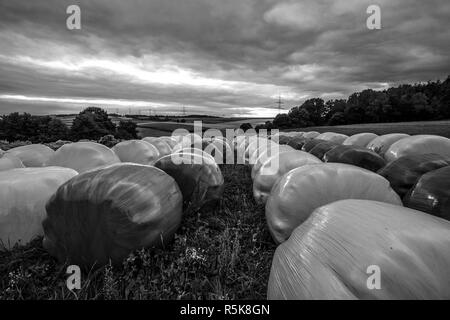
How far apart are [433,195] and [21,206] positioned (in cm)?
525

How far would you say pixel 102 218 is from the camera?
9.14ft

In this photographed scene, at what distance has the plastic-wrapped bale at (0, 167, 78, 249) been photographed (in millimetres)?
3338

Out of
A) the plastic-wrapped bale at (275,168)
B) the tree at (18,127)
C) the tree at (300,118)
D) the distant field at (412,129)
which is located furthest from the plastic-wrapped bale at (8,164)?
the tree at (300,118)

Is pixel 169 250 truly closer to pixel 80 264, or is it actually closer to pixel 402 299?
pixel 80 264

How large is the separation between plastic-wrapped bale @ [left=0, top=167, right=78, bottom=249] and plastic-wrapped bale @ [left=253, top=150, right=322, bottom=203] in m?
3.62

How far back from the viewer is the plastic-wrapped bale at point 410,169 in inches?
163

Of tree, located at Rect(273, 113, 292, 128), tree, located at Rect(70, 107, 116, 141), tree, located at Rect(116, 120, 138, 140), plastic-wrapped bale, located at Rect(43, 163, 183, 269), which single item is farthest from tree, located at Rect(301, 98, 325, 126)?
plastic-wrapped bale, located at Rect(43, 163, 183, 269)

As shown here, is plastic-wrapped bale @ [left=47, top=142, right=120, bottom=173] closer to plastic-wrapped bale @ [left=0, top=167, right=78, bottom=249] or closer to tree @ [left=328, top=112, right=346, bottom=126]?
plastic-wrapped bale @ [left=0, top=167, right=78, bottom=249]

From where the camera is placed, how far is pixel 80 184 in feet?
9.57

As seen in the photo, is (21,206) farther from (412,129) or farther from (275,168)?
(412,129)
